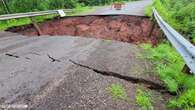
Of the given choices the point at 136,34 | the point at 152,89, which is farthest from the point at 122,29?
the point at 152,89

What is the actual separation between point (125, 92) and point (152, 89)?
2.32 ft

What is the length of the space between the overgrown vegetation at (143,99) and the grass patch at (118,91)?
7.9 inches

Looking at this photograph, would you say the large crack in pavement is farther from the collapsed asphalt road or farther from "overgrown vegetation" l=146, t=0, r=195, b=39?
"overgrown vegetation" l=146, t=0, r=195, b=39

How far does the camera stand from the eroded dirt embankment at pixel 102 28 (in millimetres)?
11734

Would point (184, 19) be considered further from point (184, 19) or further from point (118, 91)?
point (118, 91)

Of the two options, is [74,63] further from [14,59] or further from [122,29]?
[122,29]

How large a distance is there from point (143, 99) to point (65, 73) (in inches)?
63.8

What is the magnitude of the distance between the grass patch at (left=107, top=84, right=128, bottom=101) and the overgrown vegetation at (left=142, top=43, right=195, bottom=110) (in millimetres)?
704

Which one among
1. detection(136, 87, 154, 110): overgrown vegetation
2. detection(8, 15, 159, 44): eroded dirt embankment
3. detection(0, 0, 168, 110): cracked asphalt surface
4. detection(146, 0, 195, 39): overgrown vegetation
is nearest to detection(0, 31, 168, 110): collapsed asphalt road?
detection(0, 0, 168, 110): cracked asphalt surface

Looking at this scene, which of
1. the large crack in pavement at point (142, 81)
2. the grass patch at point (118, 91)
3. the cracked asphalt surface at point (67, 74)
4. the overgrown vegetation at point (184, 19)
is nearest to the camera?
the cracked asphalt surface at point (67, 74)

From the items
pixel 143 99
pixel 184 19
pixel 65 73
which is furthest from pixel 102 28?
pixel 143 99

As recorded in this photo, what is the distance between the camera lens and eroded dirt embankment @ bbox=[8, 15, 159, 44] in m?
11.7

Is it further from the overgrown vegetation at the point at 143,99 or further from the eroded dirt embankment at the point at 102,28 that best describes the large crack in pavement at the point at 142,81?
the eroded dirt embankment at the point at 102,28

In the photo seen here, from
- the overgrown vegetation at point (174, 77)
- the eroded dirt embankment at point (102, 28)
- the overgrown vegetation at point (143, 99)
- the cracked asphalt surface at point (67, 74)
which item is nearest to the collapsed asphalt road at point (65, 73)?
the cracked asphalt surface at point (67, 74)
